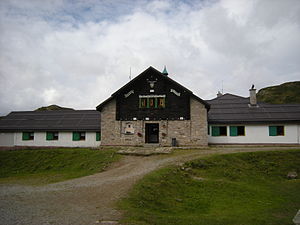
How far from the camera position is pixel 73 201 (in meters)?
9.83

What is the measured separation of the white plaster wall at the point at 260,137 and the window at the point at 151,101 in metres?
6.89

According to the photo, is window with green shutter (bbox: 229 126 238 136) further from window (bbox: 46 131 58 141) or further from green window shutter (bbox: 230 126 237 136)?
window (bbox: 46 131 58 141)

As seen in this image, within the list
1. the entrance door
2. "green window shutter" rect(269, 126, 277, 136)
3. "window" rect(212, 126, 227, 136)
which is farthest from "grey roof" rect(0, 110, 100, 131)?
"green window shutter" rect(269, 126, 277, 136)

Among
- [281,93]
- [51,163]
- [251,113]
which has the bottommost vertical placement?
[51,163]

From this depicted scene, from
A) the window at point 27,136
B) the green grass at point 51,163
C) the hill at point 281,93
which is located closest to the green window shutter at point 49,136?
the window at point 27,136

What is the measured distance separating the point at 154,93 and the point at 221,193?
14.2m

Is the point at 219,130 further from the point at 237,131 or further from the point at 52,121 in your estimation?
the point at 52,121

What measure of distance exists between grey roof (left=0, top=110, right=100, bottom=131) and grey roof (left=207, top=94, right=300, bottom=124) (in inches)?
544

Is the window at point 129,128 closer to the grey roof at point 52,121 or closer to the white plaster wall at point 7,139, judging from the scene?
the grey roof at point 52,121

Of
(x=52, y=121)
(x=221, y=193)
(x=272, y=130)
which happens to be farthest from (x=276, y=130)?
(x=52, y=121)

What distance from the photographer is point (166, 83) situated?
2484 centimetres

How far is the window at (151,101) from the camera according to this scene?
24750 mm

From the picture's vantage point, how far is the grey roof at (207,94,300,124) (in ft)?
82.7

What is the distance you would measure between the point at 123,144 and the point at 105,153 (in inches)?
151
